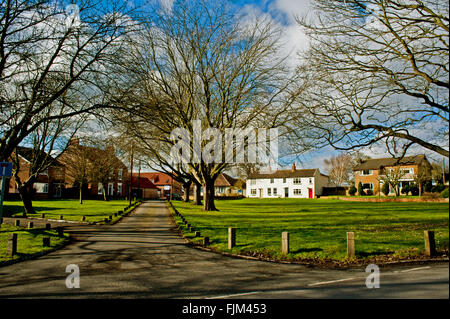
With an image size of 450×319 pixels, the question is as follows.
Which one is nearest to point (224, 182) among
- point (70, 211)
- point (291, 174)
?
point (291, 174)

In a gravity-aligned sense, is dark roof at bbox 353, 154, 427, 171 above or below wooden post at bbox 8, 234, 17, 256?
above

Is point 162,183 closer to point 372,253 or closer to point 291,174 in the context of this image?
point 291,174

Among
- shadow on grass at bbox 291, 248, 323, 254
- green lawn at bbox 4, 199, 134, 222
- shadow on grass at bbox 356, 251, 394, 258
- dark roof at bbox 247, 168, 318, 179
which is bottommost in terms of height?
green lawn at bbox 4, 199, 134, 222

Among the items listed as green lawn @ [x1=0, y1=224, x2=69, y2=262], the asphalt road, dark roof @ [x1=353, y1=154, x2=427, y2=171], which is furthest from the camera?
green lawn @ [x1=0, y1=224, x2=69, y2=262]

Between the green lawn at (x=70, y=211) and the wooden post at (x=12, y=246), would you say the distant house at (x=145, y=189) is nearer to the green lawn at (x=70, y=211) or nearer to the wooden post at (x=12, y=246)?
the green lawn at (x=70, y=211)

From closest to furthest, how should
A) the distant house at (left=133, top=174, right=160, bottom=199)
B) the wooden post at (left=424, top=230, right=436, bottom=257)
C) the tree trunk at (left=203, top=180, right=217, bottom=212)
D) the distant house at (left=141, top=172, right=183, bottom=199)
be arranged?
the wooden post at (left=424, top=230, right=436, bottom=257) < the tree trunk at (left=203, top=180, right=217, bottom=212) < the distant house at (left=133, top=174, right=160, bottom=199) < the distant house at (left=141, top=172, right=183, bottom=199)

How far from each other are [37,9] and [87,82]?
10.00 ft

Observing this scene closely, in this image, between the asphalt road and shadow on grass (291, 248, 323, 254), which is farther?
shadow on grass (291, 248, 323, 254)

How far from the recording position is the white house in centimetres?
7731

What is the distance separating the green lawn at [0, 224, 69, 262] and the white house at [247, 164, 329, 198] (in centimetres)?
6461

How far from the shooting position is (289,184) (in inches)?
3204

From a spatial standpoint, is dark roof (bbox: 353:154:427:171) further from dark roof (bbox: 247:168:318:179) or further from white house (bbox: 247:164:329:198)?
dark roof (bbox: 247:168:318:179)

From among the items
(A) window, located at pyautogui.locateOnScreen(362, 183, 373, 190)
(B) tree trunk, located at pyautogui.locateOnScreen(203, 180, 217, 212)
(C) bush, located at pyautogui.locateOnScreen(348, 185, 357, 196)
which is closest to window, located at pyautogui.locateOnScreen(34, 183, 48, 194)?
(B) tree trunk, located at pyautogui.locateOnScreen(203, 180, 217, 212)
